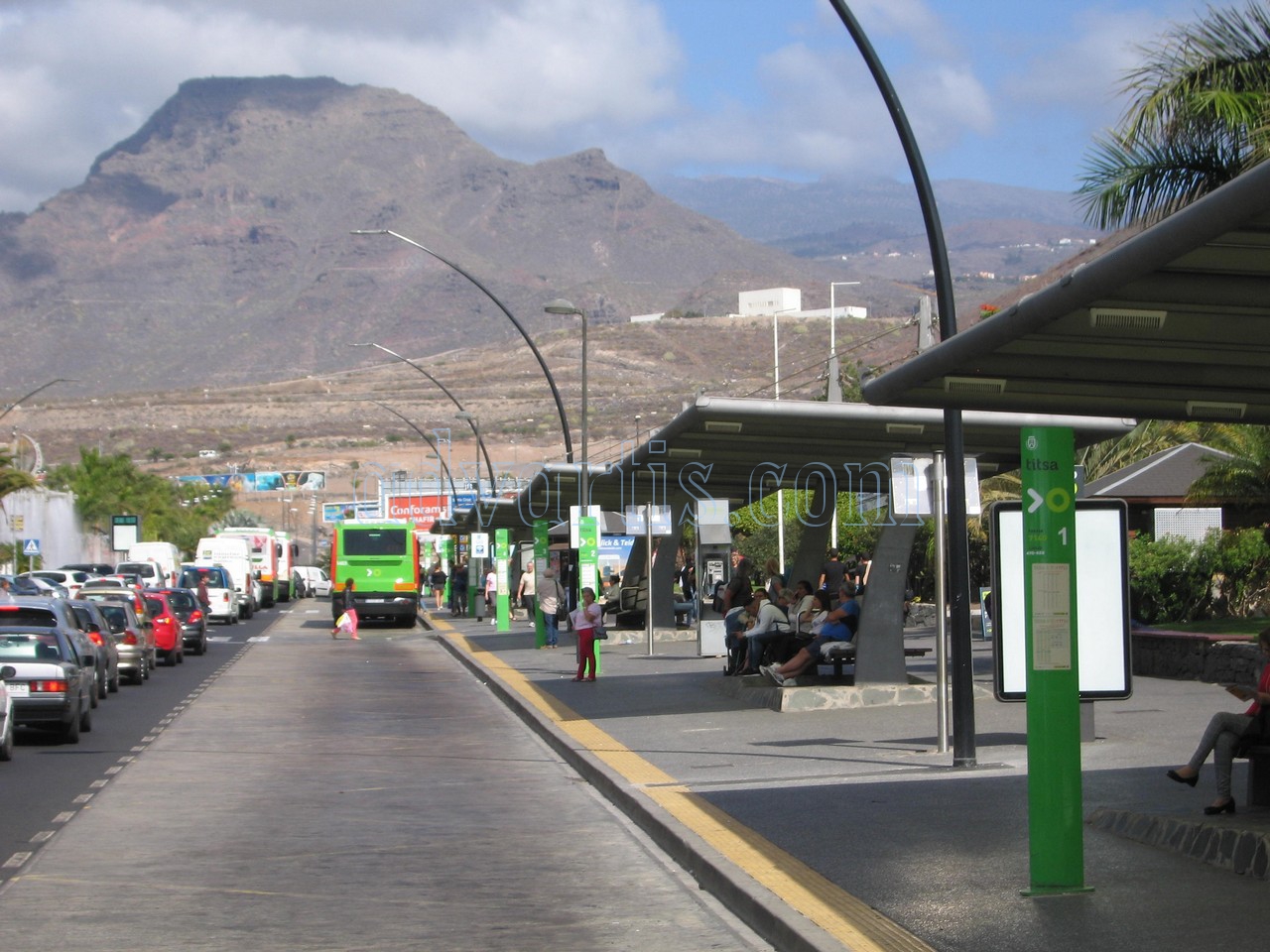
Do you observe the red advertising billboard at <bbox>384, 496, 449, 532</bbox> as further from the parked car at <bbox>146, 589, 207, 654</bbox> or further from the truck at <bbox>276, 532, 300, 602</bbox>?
the parked car at <bbox>146, 589, 207, 654</bbox>

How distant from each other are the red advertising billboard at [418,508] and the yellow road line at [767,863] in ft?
299

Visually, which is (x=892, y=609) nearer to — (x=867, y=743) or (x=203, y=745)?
(x=867, y=743)

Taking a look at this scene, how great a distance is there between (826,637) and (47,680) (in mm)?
8668

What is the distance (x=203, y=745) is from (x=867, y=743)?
7099mm

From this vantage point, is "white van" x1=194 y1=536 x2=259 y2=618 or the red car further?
"white van" x1=194 y1=536 x2=259 y2=618

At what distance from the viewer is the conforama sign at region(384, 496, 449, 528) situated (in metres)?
108

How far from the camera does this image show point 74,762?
54.4 ft

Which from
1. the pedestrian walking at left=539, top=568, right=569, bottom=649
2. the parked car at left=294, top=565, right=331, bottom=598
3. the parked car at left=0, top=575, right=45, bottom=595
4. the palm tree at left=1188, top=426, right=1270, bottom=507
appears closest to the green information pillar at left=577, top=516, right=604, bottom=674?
the pedestrian walking at left=539, top=568, right=569, bottom=649

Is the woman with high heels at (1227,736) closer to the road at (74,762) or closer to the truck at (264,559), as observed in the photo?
the road at (74,762)

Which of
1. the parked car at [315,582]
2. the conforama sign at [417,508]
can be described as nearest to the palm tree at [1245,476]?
the parked car at [315,582]

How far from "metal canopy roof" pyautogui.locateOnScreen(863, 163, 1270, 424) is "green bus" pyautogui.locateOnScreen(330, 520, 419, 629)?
1735 inches

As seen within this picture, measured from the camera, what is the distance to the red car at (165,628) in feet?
109

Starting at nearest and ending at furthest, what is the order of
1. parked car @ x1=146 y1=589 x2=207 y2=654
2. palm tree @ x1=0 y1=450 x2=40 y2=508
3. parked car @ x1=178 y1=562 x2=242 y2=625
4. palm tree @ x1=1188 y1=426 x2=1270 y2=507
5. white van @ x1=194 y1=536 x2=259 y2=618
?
palm tree @ x1=1188 y1=426 x2=1270 y2=507 < parked car @ x1=146 y1=589 x2=207 y2=654 < parked car @ x1=178 y1=562 x2=242 y2=625 < palm tree @ x1=0 y1=450 x2=40 y2=508 < white van @ x1=194 y1=536 x2=259 y2=618

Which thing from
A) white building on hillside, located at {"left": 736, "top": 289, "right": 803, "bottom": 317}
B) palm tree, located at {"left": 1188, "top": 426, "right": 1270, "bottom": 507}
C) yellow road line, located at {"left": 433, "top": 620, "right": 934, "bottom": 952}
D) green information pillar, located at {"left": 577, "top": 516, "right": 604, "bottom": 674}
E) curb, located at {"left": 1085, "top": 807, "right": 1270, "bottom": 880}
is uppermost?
white building on hillside, located at {"left": 736, "top": 289, "right": 803, "bottom": 317}
